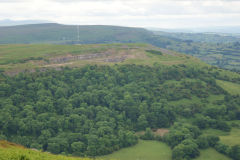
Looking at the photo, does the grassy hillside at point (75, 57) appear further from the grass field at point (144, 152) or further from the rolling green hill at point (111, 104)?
the grass field at point (144, 152)

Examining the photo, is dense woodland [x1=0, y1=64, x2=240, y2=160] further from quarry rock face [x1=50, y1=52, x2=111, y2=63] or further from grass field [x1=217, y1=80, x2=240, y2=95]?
quarry rock face [x1=50, y1=52, x2=111, y2=63]

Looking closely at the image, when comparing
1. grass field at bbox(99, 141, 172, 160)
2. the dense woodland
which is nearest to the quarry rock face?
the dense woodland

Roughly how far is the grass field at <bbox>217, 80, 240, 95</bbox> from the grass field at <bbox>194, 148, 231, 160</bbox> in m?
45.4

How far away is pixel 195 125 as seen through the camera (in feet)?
294

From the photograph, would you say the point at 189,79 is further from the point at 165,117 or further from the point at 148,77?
the point at 165,117

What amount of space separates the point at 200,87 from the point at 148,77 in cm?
2622

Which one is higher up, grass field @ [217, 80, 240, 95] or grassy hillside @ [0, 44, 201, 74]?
grassy hillside @ [0, 44, 201, 74]

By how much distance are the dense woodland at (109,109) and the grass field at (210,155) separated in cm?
185

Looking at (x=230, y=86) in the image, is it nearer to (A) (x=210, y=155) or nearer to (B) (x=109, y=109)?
(A) (x=210, y=155)

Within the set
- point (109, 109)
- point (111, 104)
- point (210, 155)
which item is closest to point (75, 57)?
point (111, 104)

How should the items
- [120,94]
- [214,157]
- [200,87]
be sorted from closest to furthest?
[214,157] < [120,94] < [200,87]

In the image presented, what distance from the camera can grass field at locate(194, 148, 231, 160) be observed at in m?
71.0

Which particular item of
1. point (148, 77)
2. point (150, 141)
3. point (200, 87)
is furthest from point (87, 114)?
point (200, 87)

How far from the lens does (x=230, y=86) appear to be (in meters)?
115
